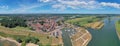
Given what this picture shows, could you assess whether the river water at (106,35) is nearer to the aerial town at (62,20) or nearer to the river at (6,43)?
the aerial town at (62,20)

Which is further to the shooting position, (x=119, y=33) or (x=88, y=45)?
(x=119, y=33)

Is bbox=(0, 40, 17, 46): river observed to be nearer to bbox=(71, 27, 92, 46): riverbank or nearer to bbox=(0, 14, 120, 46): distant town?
bbox=(0, 14, 120, 46): distant town

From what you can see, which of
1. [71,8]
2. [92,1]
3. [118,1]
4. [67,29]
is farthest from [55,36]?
[118,1]

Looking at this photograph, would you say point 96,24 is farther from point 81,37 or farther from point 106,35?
point 81,37

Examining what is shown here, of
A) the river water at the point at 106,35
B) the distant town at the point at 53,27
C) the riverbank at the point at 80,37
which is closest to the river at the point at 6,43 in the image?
the distant town at the point at 53,27

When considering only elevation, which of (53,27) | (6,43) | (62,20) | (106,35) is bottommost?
(6,43)

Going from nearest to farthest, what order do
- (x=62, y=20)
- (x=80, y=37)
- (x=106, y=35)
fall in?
1. (x=80, y=37)
2. (x=106, y=35)
3. (x=62, y=20)

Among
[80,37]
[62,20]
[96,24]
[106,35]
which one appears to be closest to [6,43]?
[62,20]

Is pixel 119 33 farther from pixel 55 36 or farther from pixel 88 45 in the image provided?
pixel 55 36
